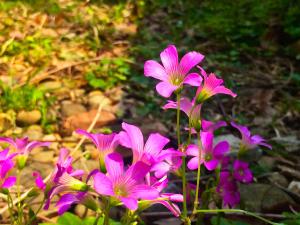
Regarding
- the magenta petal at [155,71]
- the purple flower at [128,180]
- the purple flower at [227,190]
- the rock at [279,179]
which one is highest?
the magenta petal at [155,71]

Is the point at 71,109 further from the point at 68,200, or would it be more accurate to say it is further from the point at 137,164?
the point at 137,164

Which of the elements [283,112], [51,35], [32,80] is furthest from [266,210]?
[51,35]

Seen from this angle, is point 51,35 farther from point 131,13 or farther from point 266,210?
point 266,210

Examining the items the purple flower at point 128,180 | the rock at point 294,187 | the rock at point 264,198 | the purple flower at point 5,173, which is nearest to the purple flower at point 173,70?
the purple flower at point 128,180

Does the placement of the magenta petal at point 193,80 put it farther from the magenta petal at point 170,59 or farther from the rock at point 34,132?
the rock at point 34,132

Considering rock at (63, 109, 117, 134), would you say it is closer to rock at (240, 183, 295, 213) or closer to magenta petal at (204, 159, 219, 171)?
rock at (240, 183, 295, 213)
